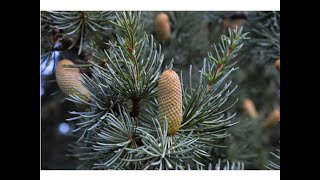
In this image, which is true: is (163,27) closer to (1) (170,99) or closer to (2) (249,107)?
(2) (249,107)

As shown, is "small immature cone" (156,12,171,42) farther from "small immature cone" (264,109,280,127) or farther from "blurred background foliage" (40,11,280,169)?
"small immature cone" (264,109,280,127)

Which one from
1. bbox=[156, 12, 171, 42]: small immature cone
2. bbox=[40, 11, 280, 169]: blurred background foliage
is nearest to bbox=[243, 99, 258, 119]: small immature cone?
bbox=[40, 11, 280, 169]: blurred background foliage

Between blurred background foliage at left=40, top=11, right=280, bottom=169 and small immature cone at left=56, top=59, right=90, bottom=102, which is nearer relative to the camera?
small immature cone at left=56, top=59, right=90, bottom=102

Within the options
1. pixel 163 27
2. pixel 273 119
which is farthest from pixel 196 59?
pixel 273 119

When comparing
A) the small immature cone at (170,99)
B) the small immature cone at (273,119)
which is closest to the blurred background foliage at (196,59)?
the small immature cone at (273,119)

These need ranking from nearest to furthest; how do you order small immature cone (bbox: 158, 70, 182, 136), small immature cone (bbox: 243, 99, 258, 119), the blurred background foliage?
1. small immature cone (bbox: 158, 70, 182, 136)
2. the blurred background foliage
3. small immature cone (bbox: 243, 99, 258, 119)

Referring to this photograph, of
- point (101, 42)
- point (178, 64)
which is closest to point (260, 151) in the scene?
point (178, 64)
